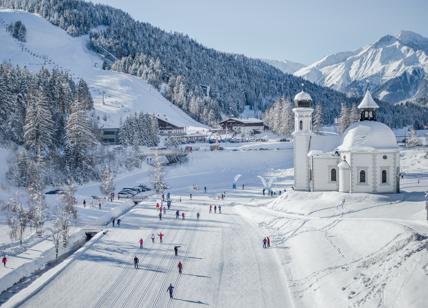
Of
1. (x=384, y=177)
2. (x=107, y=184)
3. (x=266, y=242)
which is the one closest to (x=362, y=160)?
(x=384, y=177)

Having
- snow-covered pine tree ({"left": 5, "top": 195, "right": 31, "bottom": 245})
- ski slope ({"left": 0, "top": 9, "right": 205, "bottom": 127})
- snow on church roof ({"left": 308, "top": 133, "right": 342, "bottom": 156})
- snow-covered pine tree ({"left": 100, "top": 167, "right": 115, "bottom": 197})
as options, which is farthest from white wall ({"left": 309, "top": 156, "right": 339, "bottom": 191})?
ski slope ({"left": 0, "top": 9, "right": 205, "bottom": 127})

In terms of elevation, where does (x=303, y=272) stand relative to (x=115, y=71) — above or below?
below

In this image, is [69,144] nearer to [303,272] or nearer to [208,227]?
[208,227]

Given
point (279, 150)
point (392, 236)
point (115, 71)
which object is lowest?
point (392, 236)

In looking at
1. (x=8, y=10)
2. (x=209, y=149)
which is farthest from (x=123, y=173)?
(x=8, y=10)

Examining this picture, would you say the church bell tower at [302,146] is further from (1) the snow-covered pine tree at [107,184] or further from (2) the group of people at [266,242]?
(1) the snow-covered pine tree at [107,184]

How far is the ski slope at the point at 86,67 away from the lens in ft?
382

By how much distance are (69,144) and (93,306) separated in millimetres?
41557

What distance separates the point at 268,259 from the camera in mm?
29922

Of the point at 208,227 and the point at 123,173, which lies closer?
the point at 208,227

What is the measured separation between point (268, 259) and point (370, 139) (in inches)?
746

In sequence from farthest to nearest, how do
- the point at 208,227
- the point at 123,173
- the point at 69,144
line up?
the point at 123,173
the point at 69,144
the point at 208,227

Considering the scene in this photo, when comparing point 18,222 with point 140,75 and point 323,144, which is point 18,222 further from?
point 140,75

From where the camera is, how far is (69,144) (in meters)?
60.7
